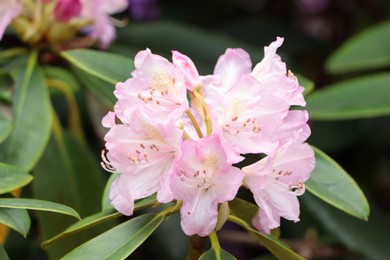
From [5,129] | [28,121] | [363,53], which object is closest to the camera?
[5,129]

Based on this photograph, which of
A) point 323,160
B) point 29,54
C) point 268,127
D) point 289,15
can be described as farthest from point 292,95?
point 289,15

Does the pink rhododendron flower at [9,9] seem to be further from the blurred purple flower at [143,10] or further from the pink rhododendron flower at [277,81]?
the blurred purple flower at [143,10]

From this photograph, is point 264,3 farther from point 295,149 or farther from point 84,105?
point 295,149

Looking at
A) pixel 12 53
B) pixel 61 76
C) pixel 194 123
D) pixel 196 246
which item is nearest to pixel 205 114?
pixel 194 123

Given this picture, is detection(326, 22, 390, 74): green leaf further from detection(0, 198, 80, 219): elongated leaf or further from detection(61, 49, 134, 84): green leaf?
detection(0, 198, 80, 219): elongated leaf

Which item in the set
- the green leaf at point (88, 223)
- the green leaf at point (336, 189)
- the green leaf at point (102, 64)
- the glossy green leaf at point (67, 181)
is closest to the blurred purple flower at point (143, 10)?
the glossy green leaf at point (67, 181)

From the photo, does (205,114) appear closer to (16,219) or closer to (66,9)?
(16,219)
